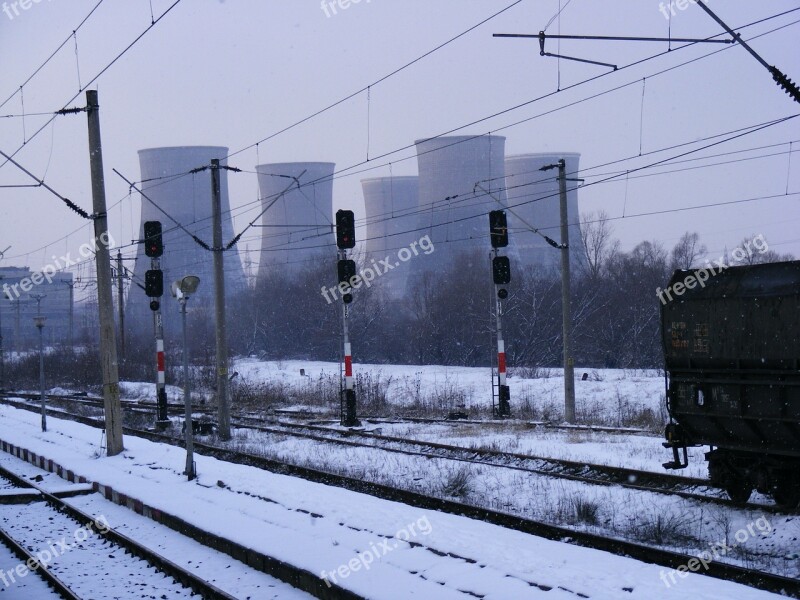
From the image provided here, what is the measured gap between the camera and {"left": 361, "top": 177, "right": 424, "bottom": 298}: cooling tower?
268 ft

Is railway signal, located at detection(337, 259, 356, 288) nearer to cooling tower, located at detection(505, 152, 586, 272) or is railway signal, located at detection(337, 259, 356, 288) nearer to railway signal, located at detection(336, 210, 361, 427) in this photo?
railway signal, located at detection(336, 210, 361, 427)

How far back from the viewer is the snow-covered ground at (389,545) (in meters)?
7.19

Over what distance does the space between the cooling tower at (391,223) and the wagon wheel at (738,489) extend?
69687 mm

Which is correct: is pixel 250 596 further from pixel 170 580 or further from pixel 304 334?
pixel 304 334

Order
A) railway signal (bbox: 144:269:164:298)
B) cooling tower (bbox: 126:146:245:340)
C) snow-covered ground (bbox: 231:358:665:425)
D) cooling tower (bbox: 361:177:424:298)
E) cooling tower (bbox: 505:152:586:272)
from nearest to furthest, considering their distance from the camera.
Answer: railway signal (bbox: 144:269:164:298) → snow-covered ground (bbox: 231:358:665:425) → cooling tower (bbox: 126:146:245:340) → cooling tower (bbox: 505:152:586:272) → cooling tower (bbox: 361:177:424:298)

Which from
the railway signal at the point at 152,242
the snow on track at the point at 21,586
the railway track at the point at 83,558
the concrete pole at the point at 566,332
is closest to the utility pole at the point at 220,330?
the railway signal at the point at 152,242

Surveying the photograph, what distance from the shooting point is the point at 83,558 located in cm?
954

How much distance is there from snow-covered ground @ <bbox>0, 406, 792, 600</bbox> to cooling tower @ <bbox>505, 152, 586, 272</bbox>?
51.1m

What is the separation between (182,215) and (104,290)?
5021 cm

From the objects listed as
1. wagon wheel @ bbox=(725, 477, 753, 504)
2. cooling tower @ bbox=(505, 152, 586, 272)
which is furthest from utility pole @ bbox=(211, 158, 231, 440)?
cooling tower @ bbox=(505, 152, 586, 272)

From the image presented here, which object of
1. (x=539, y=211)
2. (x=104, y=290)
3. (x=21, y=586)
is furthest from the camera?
(x=539, y=211)

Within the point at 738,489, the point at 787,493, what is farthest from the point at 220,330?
the point at 787,493

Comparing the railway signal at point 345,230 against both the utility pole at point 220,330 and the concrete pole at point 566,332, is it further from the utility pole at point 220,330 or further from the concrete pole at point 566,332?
the concrete pole at point 566,332

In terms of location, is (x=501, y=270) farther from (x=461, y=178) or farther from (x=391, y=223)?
(x=391, y=223)
